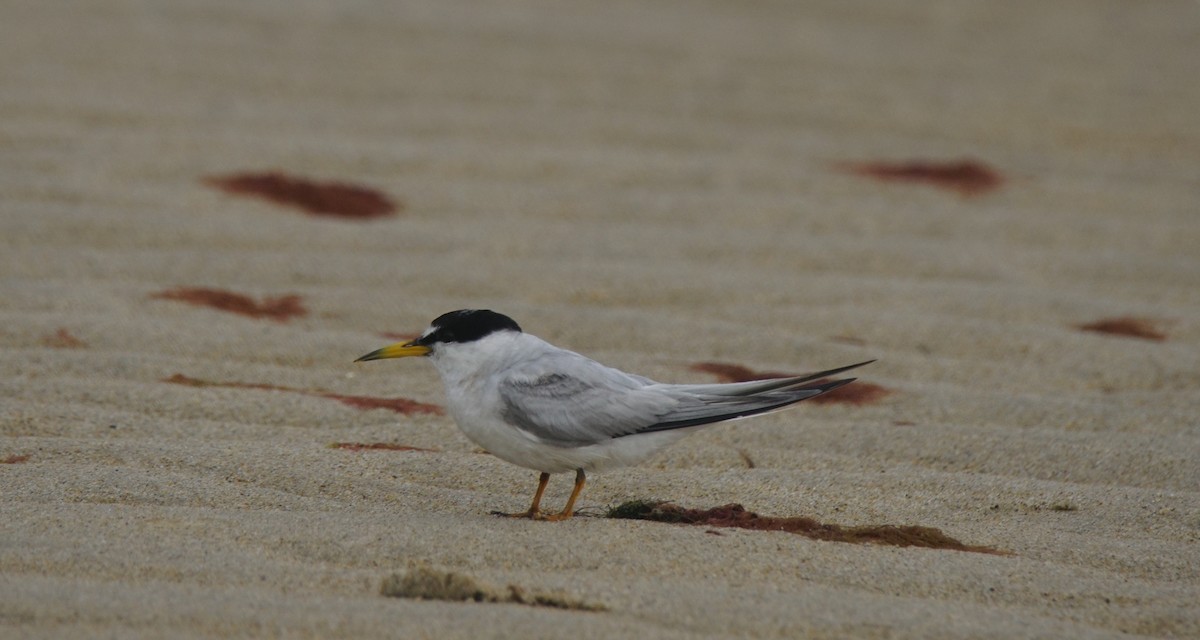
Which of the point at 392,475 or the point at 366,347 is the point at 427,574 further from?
the point at 366,347

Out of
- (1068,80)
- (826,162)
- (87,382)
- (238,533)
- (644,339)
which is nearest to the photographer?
(238,533)

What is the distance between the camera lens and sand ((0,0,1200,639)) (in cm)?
366

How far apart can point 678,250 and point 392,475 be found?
10.1ft

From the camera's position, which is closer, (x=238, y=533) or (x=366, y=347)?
(x=238, y=533)

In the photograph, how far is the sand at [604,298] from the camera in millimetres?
3662

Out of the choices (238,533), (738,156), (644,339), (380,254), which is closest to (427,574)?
(238,533)

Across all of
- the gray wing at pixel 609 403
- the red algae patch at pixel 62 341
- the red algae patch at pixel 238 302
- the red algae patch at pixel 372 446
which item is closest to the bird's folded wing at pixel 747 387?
the gray wing at pixel 609 403

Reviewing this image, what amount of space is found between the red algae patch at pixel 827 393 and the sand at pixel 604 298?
0.07 metres

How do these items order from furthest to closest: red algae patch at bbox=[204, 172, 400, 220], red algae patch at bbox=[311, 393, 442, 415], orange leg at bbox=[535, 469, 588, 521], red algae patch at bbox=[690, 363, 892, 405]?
red algae patch at bbox=[204, 172, 400, 220] < red algae patch at bbox=[690, 363, 892, 405] < red algae patch at bbox=[311, 393, 442, 415] < orange leg at bbox=[535, 469, 588, 521]

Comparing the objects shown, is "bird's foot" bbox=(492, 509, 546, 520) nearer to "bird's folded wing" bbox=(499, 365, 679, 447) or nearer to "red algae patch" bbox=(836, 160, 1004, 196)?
"bird's folded wing" bbox=(499, 365, 679, 447)

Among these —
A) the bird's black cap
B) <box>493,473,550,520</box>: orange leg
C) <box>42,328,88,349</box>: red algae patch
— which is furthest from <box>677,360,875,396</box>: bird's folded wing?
<box>42,328,88,349</box>: red algae patch

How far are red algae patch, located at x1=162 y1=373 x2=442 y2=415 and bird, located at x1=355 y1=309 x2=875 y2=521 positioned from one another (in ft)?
3.24

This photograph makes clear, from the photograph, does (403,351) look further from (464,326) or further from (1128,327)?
(1128,327)

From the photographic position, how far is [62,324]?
5793mm
